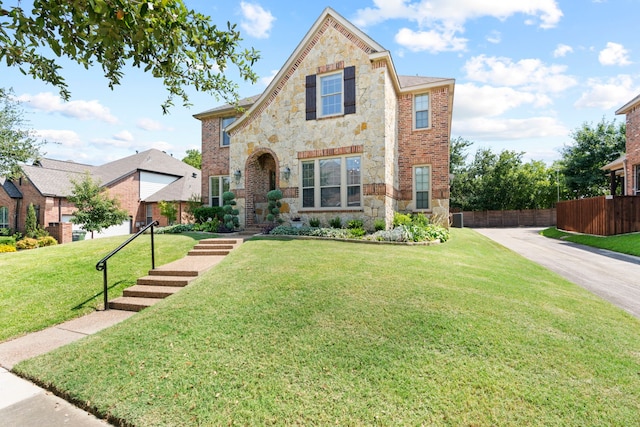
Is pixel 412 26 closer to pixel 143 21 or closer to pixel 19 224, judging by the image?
pixel 143 21

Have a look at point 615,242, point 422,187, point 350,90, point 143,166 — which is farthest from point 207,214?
point 615,242

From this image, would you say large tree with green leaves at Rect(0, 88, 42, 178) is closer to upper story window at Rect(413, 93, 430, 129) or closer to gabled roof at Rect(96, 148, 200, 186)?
gabled roof at Rect(96, 148, 200, 186)

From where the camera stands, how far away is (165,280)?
21.4 ft

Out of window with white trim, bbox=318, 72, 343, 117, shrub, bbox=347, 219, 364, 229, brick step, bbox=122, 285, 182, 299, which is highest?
window with white trim, bbox=318, 72, 343, 117

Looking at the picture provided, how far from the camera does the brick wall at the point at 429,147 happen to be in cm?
1329

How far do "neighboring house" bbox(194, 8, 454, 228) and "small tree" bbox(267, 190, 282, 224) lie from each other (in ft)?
0.92

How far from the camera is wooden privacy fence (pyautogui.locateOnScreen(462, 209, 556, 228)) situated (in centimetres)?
2895

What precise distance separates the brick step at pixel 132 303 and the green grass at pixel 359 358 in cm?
76

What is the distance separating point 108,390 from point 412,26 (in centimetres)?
1004

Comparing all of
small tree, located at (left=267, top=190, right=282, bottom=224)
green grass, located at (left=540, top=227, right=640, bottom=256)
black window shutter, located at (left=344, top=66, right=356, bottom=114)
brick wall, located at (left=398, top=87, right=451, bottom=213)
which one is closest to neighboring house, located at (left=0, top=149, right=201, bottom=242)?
small tree, located at (left=267, top=190, right=282, bottom=224)

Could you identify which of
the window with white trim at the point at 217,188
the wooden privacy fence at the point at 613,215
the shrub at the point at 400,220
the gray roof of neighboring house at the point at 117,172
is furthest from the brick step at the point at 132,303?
the gray roof of neighboring house at the point at 117,172

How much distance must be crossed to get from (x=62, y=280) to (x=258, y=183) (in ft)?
25.2

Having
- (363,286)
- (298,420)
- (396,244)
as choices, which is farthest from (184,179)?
(298,420)

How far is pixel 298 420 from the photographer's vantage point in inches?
102
